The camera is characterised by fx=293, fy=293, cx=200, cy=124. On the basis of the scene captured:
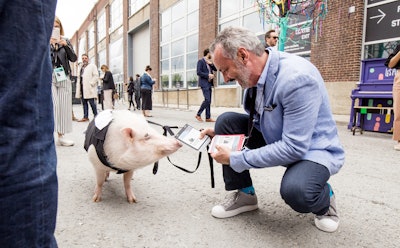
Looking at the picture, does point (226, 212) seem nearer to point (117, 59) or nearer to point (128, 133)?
point (128, 133)

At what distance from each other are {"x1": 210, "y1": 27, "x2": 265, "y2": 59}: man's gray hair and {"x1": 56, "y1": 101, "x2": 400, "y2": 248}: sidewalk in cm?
112

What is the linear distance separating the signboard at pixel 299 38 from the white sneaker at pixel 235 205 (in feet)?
28.5

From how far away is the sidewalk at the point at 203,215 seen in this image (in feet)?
5.78

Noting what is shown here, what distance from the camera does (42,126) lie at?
750mm

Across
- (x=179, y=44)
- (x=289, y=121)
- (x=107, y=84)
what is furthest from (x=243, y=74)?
(x=179, y=44)

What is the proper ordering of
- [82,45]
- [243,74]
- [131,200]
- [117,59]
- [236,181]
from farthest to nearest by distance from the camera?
[82,45]
[117,59]
[131,200]
[236,181]
[243,74]

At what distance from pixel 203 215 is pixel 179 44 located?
56.3 ft

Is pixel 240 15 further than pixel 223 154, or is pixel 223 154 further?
pixel 240 15

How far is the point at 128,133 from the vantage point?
6.55 feet

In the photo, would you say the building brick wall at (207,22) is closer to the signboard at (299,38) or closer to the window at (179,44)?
the window at (179,44)

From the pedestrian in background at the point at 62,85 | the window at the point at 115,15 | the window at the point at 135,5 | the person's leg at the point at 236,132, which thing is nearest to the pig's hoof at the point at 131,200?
the person's leg at the point at 236,132

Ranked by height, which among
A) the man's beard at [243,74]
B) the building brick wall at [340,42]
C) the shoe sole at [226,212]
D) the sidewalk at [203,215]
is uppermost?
the building brick wall at [340,42]

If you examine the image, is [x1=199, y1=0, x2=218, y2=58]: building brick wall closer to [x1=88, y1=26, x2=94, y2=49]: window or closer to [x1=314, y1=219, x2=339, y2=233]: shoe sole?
[x1=314, y1=219, x2=339, y2=233]: shoe sole

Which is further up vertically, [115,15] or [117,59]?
[115,15]
